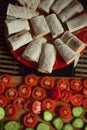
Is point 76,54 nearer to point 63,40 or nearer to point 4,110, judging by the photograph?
point 63,40

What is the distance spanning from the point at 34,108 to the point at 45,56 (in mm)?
291

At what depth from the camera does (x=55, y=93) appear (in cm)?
245

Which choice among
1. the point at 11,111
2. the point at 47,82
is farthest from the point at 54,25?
the point at 11,111

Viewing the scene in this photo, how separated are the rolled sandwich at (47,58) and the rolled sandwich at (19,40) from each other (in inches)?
4.0

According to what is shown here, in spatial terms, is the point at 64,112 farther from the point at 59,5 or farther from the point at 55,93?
the point at 59,5

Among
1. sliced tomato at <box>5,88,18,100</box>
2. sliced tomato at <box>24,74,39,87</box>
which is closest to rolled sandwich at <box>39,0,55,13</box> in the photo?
sliced tomato at <box>24,74,39,87</box>

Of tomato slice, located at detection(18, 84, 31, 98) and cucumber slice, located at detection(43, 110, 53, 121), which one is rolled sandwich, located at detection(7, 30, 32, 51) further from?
cucumber slice, located at detection(43, 110, 53, 121)

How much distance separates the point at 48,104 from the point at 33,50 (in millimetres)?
307

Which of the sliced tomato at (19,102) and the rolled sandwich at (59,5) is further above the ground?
the rolled sandwich at (59,5)

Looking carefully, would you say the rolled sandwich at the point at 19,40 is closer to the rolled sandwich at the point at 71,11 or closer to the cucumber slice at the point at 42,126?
the rolled sandwich at the point at 71,11

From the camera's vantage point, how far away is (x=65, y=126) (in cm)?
245

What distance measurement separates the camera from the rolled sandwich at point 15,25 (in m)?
2.51

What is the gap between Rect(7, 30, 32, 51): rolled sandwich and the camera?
248 centimetres

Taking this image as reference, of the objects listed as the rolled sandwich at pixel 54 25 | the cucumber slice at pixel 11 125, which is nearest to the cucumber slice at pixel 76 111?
the cucumber slice at pixel 11 125
